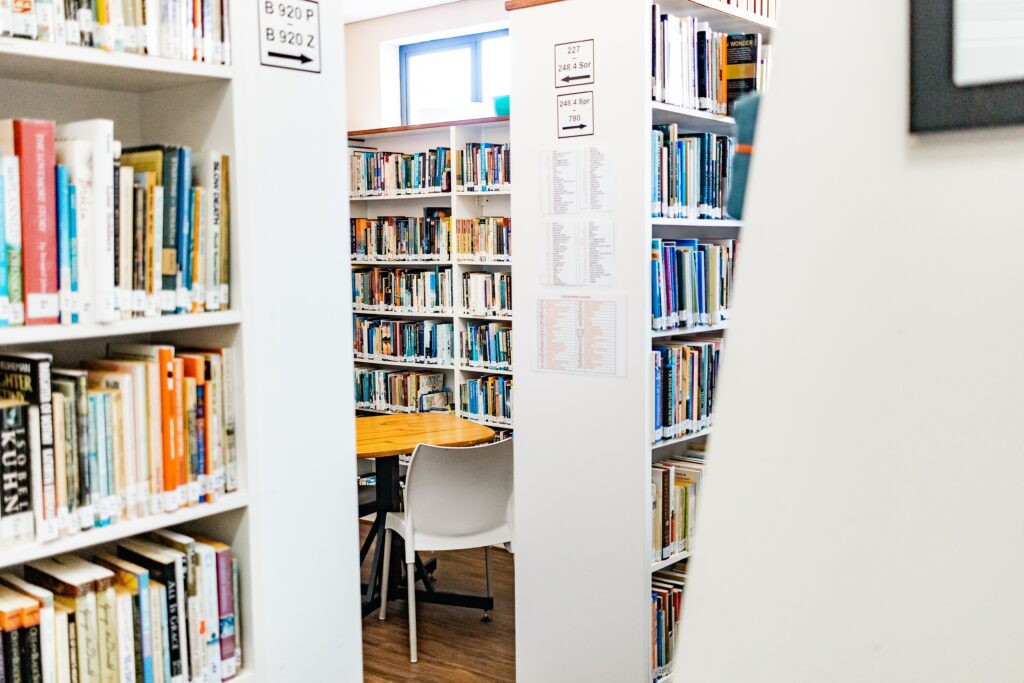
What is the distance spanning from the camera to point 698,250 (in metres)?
3.36

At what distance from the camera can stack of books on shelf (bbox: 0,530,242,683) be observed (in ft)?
5.23

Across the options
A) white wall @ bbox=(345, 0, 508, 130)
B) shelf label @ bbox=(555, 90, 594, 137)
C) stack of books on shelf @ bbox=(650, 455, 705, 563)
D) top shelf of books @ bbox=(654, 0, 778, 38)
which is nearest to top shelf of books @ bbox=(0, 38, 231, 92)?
shelf label @ bbox=(555, 90, 594, 137)

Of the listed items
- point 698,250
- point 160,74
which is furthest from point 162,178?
point 698,250

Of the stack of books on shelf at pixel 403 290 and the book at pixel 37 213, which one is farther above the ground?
the book at pixel 37 213

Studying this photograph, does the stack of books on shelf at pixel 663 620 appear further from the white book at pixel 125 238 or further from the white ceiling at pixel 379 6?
the white ceiling at pixel 379 6

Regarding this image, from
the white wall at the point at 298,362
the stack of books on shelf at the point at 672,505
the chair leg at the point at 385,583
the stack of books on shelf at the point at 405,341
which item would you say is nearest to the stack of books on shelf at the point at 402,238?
the stack of books on shelf at the point at 405,341

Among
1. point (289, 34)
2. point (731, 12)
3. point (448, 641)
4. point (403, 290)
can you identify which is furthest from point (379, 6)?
point (289, 34)

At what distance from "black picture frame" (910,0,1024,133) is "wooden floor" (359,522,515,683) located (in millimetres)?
3513

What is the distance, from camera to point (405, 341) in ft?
19.2

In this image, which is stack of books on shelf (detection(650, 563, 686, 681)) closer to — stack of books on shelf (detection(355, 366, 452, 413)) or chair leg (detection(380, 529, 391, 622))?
chair leg (detection(380, 529, 391, 622))

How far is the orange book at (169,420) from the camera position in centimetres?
174

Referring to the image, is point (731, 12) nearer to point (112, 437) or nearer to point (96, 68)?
point (96, 68)

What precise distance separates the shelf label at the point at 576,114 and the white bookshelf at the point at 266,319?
1.22m

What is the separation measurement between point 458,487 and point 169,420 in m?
2.10
